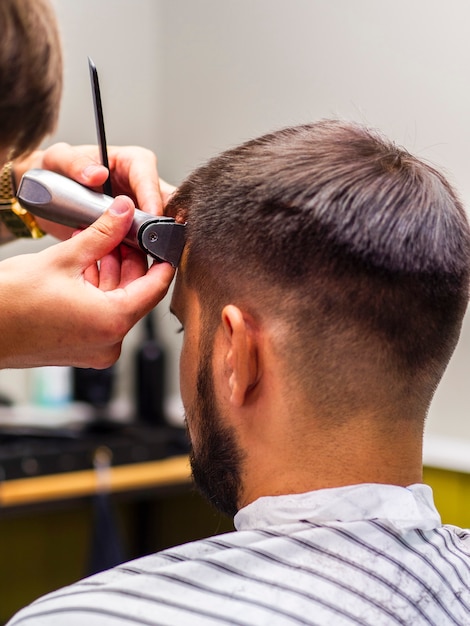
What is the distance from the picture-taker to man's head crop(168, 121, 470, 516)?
3.44 feet

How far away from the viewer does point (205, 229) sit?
1.20 meters

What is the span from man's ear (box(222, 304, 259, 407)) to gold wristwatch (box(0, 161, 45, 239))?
691 millimetres

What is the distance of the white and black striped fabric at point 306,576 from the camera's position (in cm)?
94

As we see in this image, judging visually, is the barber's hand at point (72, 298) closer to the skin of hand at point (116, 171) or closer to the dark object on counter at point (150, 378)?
the skin of hand at point (116, 171)

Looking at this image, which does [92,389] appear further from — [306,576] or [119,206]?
[306,576]

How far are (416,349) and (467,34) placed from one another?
135cm

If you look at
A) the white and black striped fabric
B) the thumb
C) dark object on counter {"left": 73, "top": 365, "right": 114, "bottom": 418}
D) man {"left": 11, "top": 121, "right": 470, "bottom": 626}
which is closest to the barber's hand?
the thumb

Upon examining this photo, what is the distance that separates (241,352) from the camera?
1.09 m

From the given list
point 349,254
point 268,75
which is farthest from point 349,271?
point 268,75

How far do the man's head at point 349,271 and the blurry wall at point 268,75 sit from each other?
1.59 feet

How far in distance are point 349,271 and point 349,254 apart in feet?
0.07

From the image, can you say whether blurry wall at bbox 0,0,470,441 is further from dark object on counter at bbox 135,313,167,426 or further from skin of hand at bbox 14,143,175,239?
skin of hand at bbox 14,143,175,239

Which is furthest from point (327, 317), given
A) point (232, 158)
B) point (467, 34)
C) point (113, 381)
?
point (113, 381)

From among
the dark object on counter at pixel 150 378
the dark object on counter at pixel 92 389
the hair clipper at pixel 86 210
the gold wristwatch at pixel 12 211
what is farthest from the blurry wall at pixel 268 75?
the hair clipper at pixel 86 210
